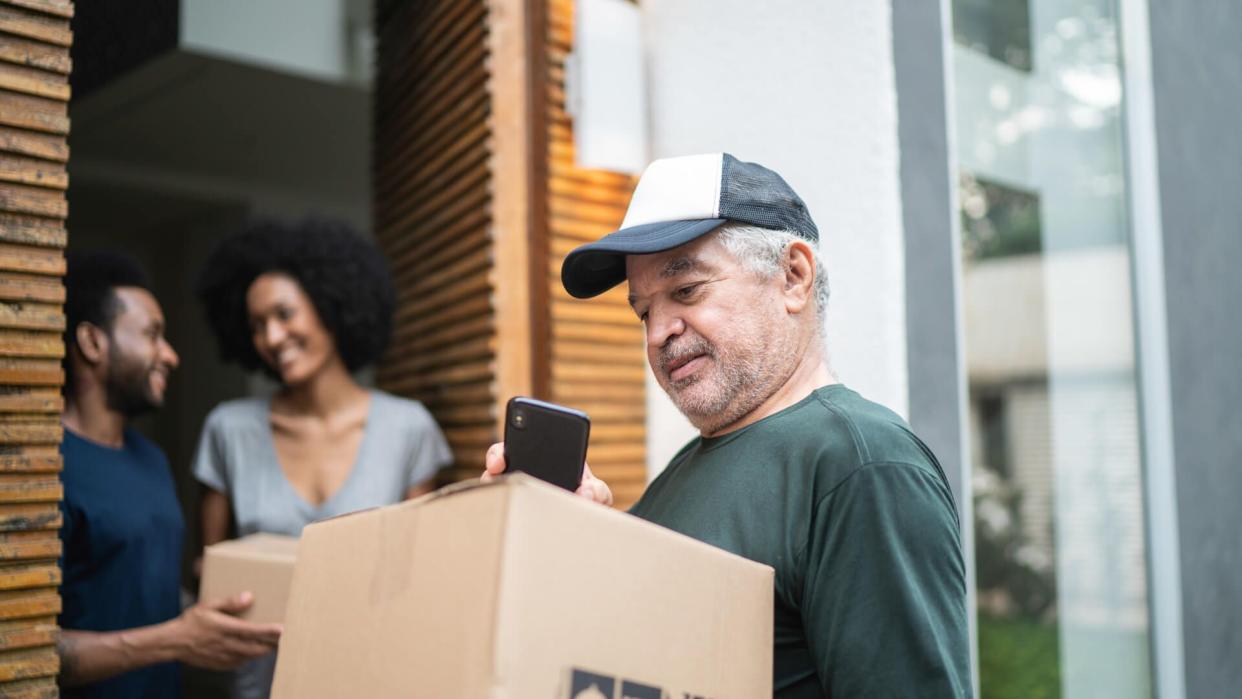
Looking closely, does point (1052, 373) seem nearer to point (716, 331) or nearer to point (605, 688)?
point (716, 331)

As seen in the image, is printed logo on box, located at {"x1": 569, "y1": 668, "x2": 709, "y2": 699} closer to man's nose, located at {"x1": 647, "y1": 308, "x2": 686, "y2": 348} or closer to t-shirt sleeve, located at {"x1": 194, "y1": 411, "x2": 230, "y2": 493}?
man's nose, located at {"x1": 647, "y1": 308, "x2": 686, "y2": 348}

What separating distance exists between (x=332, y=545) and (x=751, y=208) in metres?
0.81

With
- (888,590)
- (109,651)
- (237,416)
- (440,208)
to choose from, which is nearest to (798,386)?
(888,590)

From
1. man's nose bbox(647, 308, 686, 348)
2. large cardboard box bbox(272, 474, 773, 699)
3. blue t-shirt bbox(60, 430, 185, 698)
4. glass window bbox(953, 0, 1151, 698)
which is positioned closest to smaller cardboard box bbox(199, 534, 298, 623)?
blue t-shirt bbox(60, 430, 185, 698)

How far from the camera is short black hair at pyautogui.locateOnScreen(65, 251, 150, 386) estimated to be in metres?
2.52

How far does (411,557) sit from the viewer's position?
108cm

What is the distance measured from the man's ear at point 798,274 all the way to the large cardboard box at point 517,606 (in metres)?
0.51

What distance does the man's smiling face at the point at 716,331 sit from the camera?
155 cm

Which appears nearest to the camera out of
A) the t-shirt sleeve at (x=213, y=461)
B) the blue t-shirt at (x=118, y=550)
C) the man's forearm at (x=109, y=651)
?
the man's forearm at (x=109, y=651)

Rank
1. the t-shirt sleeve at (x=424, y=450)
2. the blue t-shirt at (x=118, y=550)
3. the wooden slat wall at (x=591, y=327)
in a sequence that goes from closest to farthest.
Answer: the blue t-shirt at (x=118, y=550) < the t-shirt sleeve at (x=424, y=450) < the wooden slat wall at (x=591, y=327)

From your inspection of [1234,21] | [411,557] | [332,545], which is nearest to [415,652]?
[411,557]

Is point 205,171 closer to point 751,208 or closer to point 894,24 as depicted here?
point 894,24

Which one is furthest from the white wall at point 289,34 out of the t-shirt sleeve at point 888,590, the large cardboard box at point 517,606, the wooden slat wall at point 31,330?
the t-shirt sleeve at point 888,590

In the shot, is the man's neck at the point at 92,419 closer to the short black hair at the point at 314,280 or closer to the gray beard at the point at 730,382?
the short black hair at the point at 314,280
